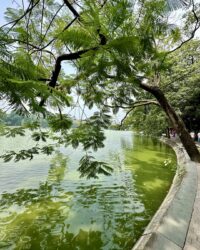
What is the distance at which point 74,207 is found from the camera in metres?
5.76

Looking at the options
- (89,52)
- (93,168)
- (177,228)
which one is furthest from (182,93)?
(89,52)

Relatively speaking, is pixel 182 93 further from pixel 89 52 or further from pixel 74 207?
pixel 89 52

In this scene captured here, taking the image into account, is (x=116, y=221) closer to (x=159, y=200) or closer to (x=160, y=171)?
(x=159, y=200)

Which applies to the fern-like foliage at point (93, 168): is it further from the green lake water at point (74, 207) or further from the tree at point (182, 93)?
the tree at point (182, 93)

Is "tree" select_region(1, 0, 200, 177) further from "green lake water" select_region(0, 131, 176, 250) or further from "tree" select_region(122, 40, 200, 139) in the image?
"tree" select_region(122, 40, 200, 139)

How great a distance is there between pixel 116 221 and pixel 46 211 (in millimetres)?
1591

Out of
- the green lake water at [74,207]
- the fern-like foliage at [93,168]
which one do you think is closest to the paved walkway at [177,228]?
the green lake water at [74,207]

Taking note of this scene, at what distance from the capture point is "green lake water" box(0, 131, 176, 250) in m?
4.23

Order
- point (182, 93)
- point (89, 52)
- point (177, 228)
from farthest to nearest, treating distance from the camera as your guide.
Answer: point (182, 93)
point (177, 228)
point (89, 52)

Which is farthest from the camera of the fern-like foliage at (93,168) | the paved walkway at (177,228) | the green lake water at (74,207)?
the green lake water at (74,207)

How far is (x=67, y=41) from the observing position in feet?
4.60

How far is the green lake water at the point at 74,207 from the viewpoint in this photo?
4227 mm

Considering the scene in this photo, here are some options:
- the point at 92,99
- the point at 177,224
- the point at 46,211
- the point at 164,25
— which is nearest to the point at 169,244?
the point at 177,224

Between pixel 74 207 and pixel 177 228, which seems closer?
pixel 177 228
